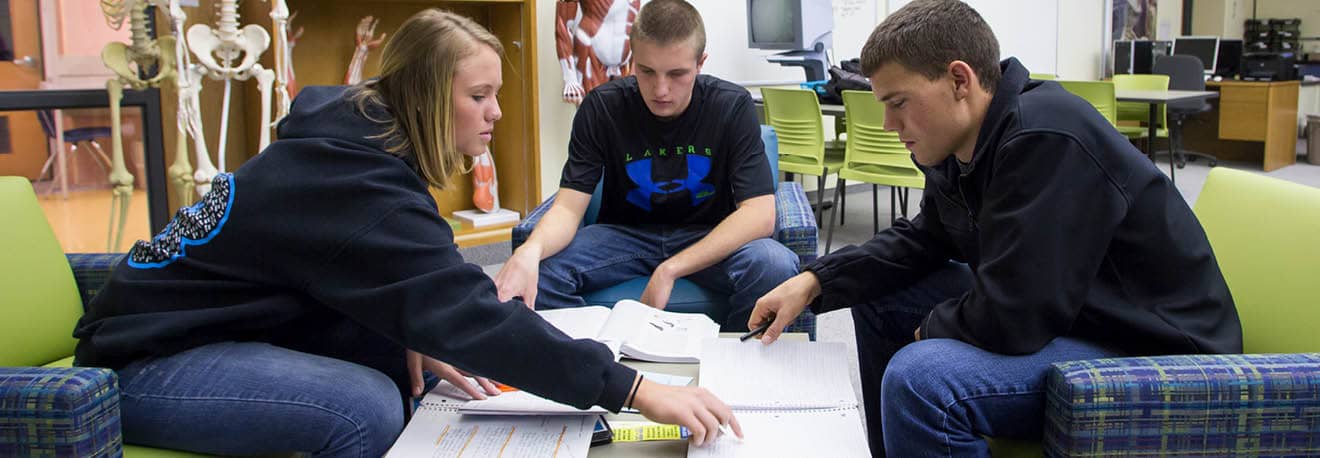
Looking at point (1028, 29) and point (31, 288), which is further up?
point (1028, 29)

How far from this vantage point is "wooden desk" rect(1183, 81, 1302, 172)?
738 cm

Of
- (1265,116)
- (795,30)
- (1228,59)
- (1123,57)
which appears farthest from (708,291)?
(1228,59)

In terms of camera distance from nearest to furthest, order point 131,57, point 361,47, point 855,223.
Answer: point 131,57 < point 361,47 < point 855,223

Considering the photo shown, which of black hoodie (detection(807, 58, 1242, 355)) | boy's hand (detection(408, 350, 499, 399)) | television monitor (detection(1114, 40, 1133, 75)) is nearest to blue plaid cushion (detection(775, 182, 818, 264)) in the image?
black hoodie (detection(807, 58, 1242, 355))

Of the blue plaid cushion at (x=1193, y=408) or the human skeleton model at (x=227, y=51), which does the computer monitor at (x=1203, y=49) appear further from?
the blue plaid cushion at (x=1193, y=408)

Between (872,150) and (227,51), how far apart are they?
2.54m

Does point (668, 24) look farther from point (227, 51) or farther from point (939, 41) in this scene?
point (227, 51)

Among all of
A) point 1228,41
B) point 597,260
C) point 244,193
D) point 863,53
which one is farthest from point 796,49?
point 1228,41

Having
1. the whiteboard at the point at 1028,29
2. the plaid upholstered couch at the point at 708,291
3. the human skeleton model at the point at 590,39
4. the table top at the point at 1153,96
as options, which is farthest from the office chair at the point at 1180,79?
the plaid upholstered couch at the point at 708,291

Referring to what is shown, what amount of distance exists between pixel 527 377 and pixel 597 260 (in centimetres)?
109

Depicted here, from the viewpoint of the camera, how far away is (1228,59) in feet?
26.0

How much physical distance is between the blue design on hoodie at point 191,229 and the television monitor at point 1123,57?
8017mm

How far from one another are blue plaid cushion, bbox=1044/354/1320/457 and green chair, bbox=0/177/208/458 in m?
1.14

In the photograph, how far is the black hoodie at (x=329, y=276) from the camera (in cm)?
126
